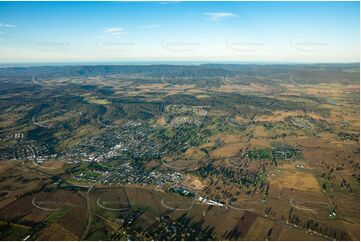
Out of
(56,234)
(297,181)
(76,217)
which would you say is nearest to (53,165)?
(76,217)

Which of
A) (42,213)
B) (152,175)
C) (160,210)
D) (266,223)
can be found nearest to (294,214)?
(266,223)

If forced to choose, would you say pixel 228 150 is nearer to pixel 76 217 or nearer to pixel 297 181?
pixel 297 181

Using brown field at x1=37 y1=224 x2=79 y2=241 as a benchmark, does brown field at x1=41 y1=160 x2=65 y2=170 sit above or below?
above

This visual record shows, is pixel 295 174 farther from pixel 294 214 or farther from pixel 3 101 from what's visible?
pixel 3 101

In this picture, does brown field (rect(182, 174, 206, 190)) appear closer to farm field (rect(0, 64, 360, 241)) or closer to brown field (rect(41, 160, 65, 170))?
farm field (rect(0, 64, 360, 241))

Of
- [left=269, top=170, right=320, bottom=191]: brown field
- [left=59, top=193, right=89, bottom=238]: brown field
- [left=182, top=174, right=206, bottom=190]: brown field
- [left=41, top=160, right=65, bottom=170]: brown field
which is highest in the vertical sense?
[left=269, top=170, right=320, bottom=191]: brown field

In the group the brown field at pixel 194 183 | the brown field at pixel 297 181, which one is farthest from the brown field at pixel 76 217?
the brown field at pixel 297 181

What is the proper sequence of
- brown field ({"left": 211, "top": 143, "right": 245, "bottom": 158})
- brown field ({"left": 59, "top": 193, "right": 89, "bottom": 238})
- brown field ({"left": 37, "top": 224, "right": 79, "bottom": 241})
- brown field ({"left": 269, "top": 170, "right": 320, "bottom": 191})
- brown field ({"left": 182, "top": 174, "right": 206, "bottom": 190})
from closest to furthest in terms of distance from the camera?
brown field ({"left": 37, "top": 224, "right": 79, "bottom": 241}) → brown field ({"left": 59, "top": 193, "right": 89, "bottom": 238}) → brown field ({"left": 269, "top": 170, "right": 320, "bottom": 191}) → brown field ({"left": 182, "top": 174, "right": 206, "bottom": 190}) → brown field ({"left": 211, "top": 143, "right": 245, "bottom": 158})

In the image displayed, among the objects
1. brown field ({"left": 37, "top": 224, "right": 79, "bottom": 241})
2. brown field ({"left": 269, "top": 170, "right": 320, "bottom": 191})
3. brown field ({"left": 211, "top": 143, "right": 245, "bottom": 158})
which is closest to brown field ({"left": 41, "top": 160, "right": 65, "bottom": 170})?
brown field ({"left": 37, "top": 224, "right": 79, "bottom": 241})

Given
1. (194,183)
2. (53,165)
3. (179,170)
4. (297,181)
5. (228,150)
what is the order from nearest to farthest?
(194,183) < (297,181) < (179,170) < (53,165) < (228,150)

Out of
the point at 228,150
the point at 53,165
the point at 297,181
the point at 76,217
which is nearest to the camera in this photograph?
the point at 76,217

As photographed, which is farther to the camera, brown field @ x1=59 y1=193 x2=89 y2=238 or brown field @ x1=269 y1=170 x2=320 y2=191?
brown field @ x1=269 y1=170 x2=320 y2=191
